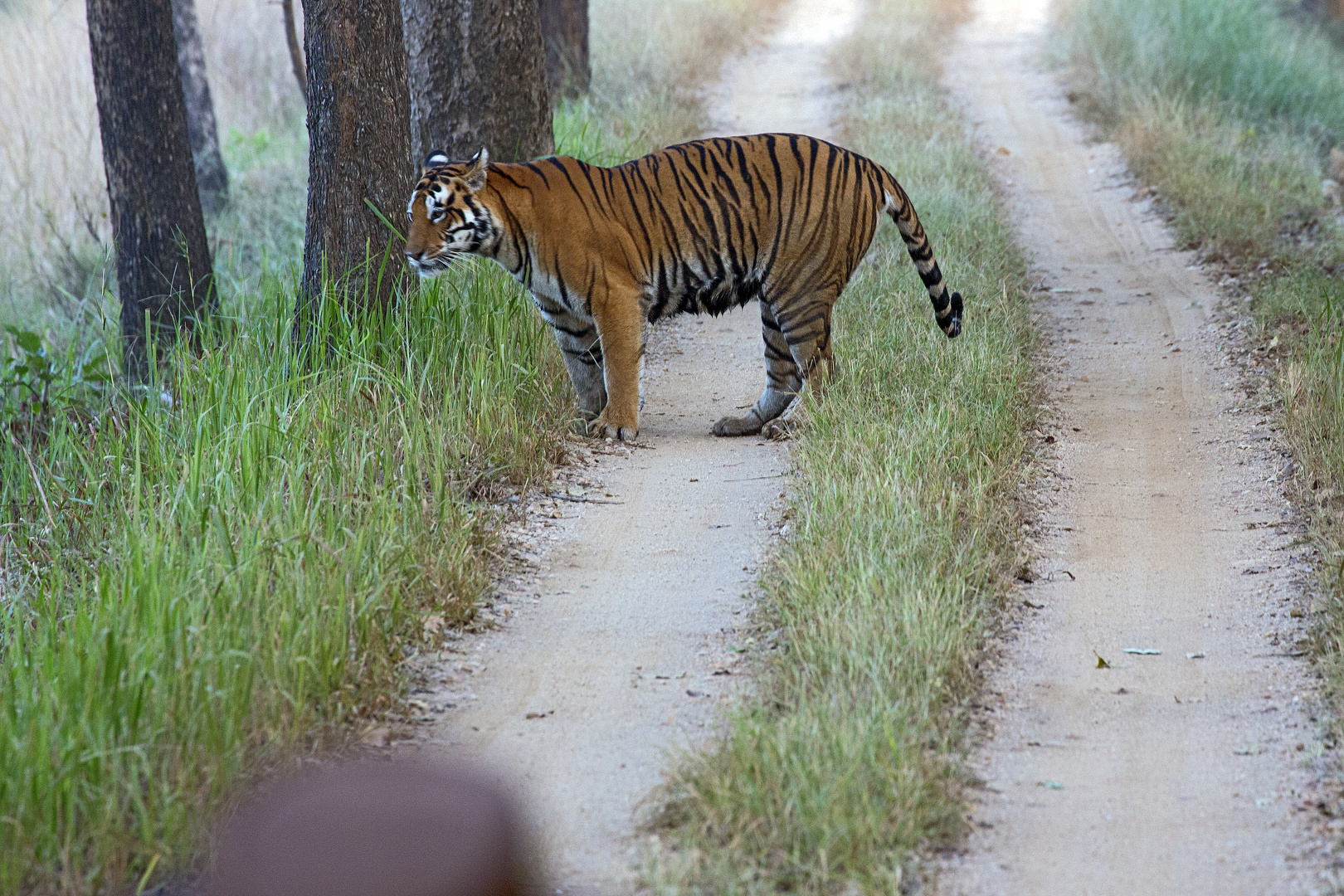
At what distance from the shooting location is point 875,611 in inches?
143

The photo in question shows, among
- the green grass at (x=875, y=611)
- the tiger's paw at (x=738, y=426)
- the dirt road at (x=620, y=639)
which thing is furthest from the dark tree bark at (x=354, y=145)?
the green grass at (x=875, y=611)

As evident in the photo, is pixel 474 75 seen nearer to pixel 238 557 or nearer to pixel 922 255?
pixel 922 255

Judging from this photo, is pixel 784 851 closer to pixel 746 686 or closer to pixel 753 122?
pixel 746 686

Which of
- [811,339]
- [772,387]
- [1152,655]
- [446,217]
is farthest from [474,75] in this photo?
[1152,655]

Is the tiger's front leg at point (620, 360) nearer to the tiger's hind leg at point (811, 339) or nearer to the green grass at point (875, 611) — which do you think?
the tiger's hind leg at point (811, 339)

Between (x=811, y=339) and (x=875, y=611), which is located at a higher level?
(x=811, y=339)

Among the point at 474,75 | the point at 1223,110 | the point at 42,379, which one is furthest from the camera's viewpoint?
the point at 1223,110

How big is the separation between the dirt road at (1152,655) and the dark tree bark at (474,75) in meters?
3.28

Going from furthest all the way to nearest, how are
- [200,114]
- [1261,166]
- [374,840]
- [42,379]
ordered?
[200,114] → [1261,166] → [42,379] → [374,840]

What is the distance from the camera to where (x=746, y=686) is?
3455 mm

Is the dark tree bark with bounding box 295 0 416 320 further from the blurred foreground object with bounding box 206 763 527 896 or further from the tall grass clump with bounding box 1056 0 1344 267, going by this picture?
the tall grass clump with bounding box 1056 0 1344 267

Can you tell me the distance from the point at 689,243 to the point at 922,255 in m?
0.99

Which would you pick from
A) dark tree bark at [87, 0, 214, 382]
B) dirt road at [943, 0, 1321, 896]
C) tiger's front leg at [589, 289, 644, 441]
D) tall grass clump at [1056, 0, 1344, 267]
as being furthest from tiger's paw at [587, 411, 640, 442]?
tall grass clump at [1056, 0, 1344, 267]

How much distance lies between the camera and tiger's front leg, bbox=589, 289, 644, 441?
17.1ft
